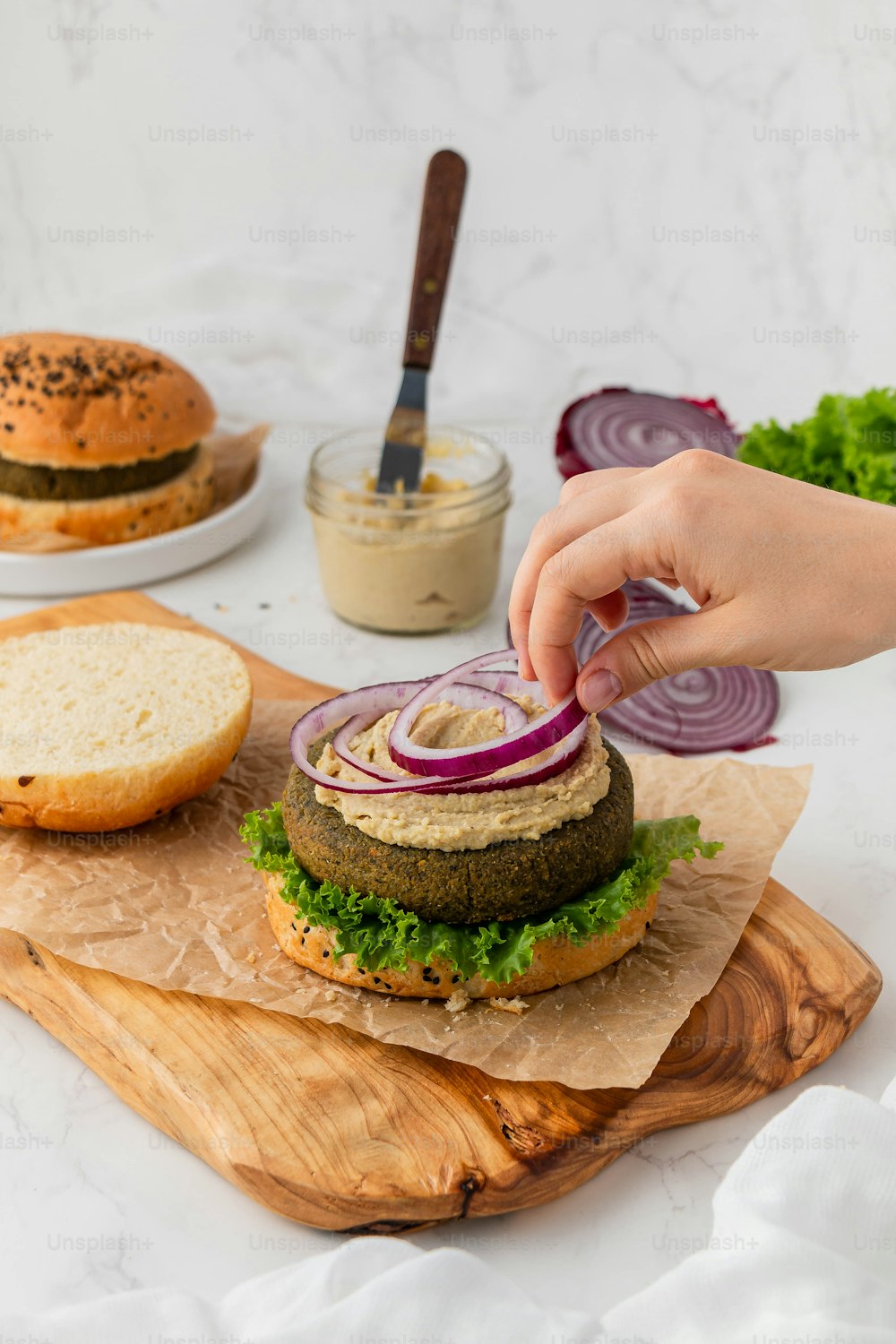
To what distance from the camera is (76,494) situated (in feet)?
18.5

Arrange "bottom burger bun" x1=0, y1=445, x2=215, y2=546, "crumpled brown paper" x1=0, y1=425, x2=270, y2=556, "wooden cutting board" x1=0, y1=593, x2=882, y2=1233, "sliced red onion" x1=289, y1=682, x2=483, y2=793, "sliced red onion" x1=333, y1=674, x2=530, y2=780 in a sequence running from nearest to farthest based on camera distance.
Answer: "wooden cutting board" x1=0, y1=593, x2=882, y2=1233, "sliced red onion" x1=333, y1=674, x2=530, y2=780, "sliced red onion" x1=289, y1=682, x2=483, y2=793, "bottom burger bun" x1=0, y1=445, x2=215, y2=546, "crumpled brown paper" x1=0, y1=425, x2=270, y2=556

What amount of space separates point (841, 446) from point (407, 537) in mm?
1800

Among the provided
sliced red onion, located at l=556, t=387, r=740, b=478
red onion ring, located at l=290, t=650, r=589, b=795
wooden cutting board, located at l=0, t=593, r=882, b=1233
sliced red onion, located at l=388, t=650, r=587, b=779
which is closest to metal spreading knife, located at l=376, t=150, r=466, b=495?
sliced red onion, located at l=556, t=387, r=740, b=478

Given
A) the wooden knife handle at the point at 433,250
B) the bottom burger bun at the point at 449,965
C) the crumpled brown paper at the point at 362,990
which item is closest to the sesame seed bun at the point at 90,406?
the wooden knife handle at the point at 433,250

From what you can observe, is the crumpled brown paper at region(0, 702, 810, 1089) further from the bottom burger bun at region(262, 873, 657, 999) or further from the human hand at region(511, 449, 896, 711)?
the human hand at region(511, 449, 896, 711)

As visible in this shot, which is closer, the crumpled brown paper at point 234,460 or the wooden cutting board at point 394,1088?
the wooden cutting board at point 394,1088

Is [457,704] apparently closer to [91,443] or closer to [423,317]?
[423,317]

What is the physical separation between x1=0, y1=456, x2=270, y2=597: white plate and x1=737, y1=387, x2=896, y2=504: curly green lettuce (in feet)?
7.55

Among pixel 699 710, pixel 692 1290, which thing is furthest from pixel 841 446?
A: pixel 692 1290

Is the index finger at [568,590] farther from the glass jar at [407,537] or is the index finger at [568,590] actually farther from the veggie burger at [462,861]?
the glass jar at [407,537]

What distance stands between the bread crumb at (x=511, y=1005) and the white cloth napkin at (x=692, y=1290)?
2.32 ft

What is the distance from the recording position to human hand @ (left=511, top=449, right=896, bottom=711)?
283 cm

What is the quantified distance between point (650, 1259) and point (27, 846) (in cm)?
206

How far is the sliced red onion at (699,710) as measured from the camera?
15.3 feet
